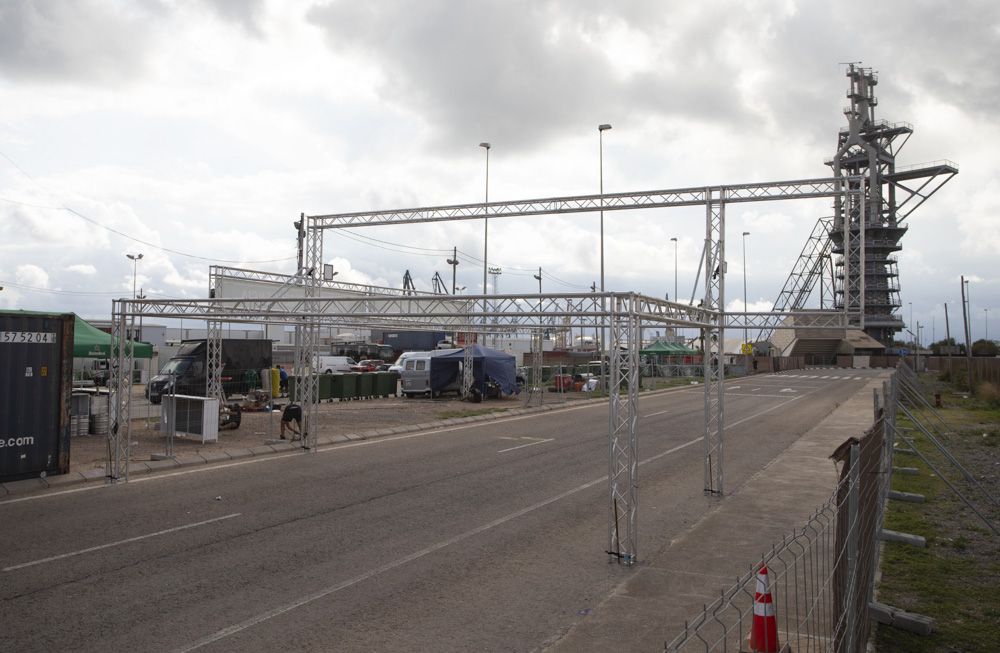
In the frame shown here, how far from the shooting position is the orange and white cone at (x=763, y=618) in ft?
14.8

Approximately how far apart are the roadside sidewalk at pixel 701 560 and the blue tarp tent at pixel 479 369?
19.2 metres

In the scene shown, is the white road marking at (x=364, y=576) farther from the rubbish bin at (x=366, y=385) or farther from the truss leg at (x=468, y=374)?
the rubbish bin at (x=366, y=385)

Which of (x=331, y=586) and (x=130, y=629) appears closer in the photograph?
(x=130, y=629)

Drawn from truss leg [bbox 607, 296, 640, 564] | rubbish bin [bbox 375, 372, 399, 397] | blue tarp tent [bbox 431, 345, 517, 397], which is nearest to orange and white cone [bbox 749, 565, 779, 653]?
truss leg [bbox 607, 296, 640, 564]

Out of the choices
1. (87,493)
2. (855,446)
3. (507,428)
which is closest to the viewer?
(855,446)

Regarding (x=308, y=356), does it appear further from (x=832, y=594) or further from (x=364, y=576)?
(x=832, y=594)

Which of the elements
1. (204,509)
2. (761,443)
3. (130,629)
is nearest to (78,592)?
(130,629)

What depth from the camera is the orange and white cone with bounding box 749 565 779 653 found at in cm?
451

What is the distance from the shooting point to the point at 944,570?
8289mm

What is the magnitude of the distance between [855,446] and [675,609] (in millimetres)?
3206

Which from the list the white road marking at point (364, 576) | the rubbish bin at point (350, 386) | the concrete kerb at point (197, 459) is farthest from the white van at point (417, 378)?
the white road marking at point (364, 576)

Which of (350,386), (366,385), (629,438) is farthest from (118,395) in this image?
(366,385)

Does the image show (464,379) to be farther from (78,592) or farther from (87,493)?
(78,592)

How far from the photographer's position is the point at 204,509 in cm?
1173
